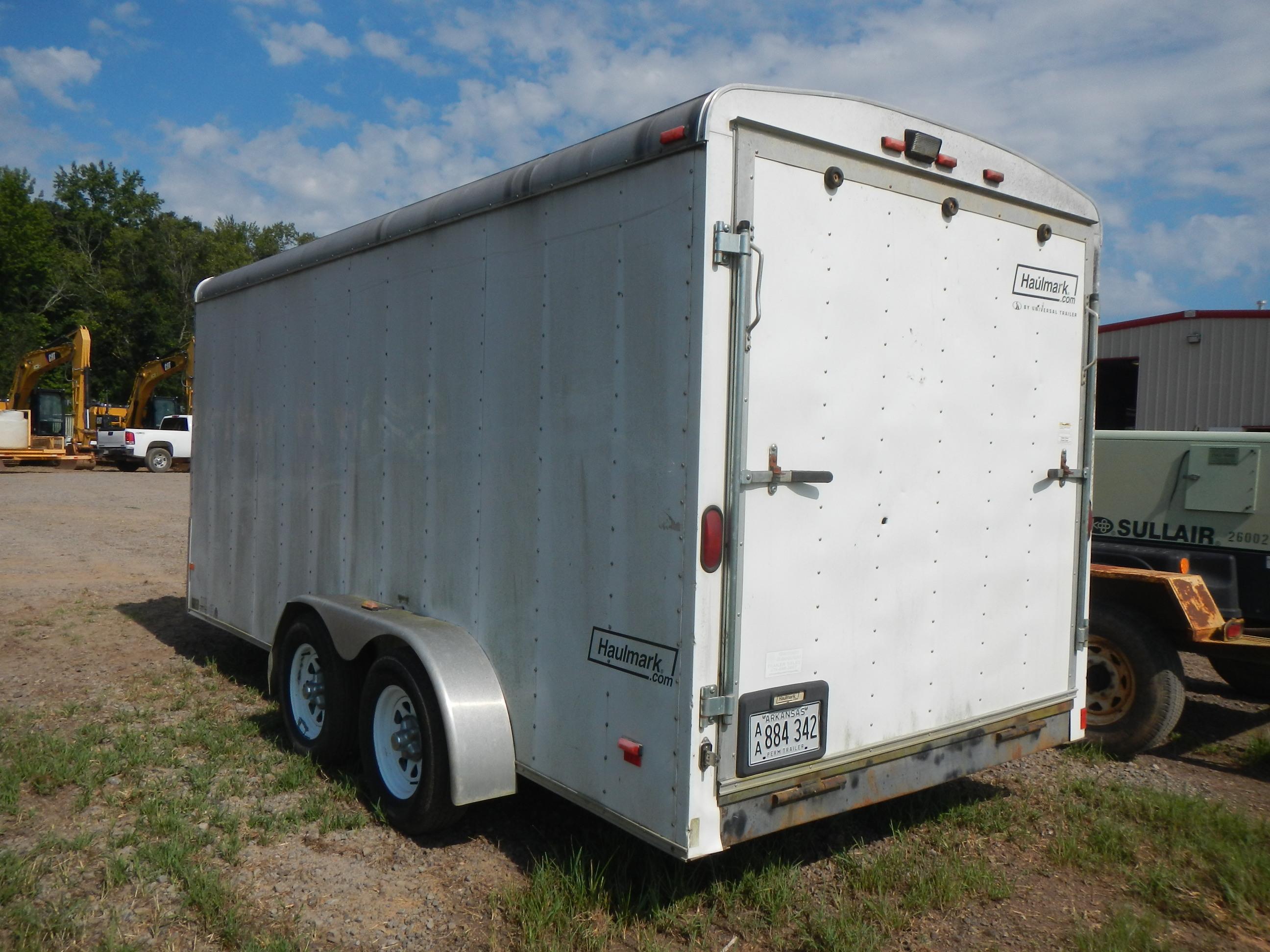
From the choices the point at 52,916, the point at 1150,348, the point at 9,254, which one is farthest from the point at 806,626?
the point at 9,254

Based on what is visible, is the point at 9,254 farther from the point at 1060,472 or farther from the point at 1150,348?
the point at 1060,472

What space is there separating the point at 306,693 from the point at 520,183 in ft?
10.1

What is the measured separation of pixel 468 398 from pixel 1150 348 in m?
17.0

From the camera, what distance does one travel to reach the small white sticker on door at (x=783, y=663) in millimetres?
3467

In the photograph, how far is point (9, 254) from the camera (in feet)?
167

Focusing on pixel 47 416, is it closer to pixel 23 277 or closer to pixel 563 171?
pixel 23 277

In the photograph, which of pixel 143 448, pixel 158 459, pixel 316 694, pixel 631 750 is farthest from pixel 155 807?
pixel 158 459

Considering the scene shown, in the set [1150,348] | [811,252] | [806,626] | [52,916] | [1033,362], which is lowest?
[52,916]

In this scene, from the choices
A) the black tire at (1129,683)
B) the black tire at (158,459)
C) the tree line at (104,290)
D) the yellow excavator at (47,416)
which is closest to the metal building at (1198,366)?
the black tire at (1129,683)

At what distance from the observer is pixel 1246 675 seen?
6539 mm

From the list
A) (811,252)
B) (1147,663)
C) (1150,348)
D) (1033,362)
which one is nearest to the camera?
(811,252)

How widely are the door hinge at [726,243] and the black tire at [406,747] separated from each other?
2109 millimetres

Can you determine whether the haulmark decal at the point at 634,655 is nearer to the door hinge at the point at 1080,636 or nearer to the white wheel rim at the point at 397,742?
the white wheel rim at the point at 397,742

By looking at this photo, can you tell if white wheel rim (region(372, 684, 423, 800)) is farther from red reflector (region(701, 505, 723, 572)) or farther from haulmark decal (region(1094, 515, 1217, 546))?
haulmark decal (region(1094, 515, 1217, 546))
